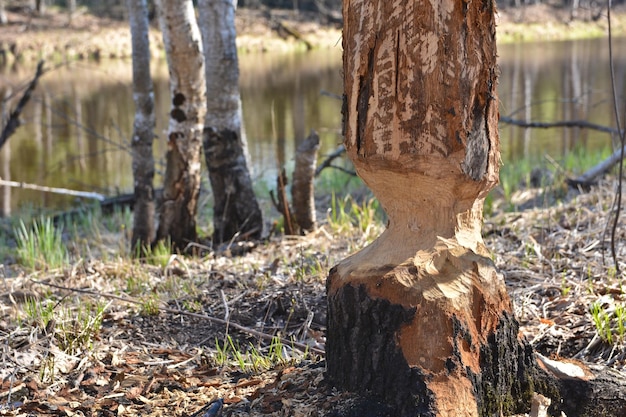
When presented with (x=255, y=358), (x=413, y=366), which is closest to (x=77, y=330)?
(x=255, y=358)

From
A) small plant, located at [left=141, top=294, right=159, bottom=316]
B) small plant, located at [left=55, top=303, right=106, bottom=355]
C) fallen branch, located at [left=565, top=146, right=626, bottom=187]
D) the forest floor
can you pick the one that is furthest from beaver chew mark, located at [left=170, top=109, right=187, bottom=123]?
fallen branch, located at [left=565, top=146, right=626, bottom=187]

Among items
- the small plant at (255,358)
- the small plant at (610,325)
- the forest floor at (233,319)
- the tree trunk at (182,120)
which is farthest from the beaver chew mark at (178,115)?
the small plant at (610,325)

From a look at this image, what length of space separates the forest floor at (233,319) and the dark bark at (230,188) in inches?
8.3

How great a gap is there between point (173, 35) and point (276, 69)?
55.7ft

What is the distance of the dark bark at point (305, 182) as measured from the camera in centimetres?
461

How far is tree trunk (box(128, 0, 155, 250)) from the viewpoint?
500 centimetres

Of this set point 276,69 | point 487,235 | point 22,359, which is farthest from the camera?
point 276,69

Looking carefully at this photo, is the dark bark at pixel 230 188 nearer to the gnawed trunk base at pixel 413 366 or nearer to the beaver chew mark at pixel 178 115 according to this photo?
the beaver chew mark at pixel 178 115

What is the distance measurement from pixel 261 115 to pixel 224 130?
29.7ft

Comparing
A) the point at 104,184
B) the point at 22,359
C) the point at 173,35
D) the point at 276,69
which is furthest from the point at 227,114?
the point at 276,69

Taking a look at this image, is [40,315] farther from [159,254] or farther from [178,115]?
[178,115]

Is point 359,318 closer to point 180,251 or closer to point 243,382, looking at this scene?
point 243,382

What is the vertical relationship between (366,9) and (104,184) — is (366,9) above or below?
above

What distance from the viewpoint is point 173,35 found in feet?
14.3
